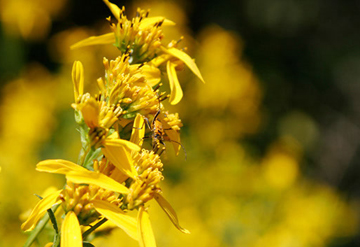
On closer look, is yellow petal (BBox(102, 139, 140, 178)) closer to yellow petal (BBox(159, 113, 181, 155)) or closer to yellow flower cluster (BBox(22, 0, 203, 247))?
yellow flower cluster (BBox(22, 0, 203, 247))

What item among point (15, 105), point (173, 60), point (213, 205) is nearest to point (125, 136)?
point (173, 60)

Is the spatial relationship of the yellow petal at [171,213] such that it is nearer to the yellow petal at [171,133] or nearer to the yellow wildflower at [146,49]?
the yellow petal at [171,133]

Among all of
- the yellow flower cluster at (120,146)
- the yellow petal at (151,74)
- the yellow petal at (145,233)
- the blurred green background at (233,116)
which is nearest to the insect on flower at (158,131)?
the yellow flower cluster at (120,146)

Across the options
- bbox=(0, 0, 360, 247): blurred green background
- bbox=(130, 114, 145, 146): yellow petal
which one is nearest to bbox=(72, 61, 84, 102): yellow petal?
bbox=(130, 114, 145, 146): yellow petal

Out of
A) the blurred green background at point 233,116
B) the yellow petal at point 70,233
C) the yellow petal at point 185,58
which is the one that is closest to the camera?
the yellow petal at point 70,233

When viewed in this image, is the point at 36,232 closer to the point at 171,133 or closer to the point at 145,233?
the point at 145,233

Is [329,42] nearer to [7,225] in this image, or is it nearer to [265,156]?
[265,156]

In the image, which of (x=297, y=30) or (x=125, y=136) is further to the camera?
(x=297, y=30)

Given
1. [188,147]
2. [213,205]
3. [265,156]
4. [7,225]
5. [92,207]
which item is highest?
[92,207]
